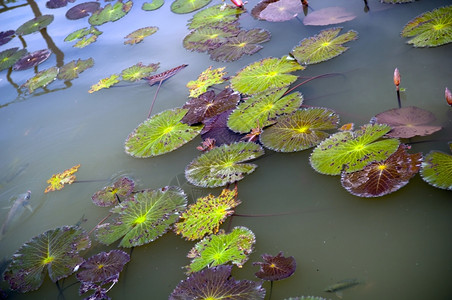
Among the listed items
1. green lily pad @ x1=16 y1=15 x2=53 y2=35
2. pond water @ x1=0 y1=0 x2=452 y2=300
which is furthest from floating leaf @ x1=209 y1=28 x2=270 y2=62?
green lily pad @ x1=16 y1=15 x2=53 y2=35

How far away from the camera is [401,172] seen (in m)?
1.77

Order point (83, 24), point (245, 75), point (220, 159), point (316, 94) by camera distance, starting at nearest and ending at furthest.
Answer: point (220, 159) → point (316, 94) → point (245, 75) → point (83, 24)

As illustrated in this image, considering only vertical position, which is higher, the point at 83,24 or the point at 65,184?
the point at 83,24

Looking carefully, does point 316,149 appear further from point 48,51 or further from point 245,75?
point 48,51

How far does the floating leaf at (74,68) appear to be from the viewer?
3572mm

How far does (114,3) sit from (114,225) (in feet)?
11.0

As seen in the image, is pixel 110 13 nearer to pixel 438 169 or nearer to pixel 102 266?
pixel 102 266

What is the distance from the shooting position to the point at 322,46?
2.74 meters

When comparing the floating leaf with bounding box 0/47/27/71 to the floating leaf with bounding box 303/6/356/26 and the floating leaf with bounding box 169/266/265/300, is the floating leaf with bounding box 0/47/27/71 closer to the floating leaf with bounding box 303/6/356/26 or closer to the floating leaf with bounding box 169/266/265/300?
the floating leaf with bounding box 303/6/356/26

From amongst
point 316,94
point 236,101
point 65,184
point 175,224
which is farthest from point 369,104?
Answer: point 65,184

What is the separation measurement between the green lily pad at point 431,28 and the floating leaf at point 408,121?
68cm

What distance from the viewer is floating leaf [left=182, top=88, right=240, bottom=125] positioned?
2.50 metres

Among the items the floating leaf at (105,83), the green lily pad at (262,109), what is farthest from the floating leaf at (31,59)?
the green lily pad at (262,109)

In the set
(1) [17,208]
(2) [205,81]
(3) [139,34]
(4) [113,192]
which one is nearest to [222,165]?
(4) [113,192]
